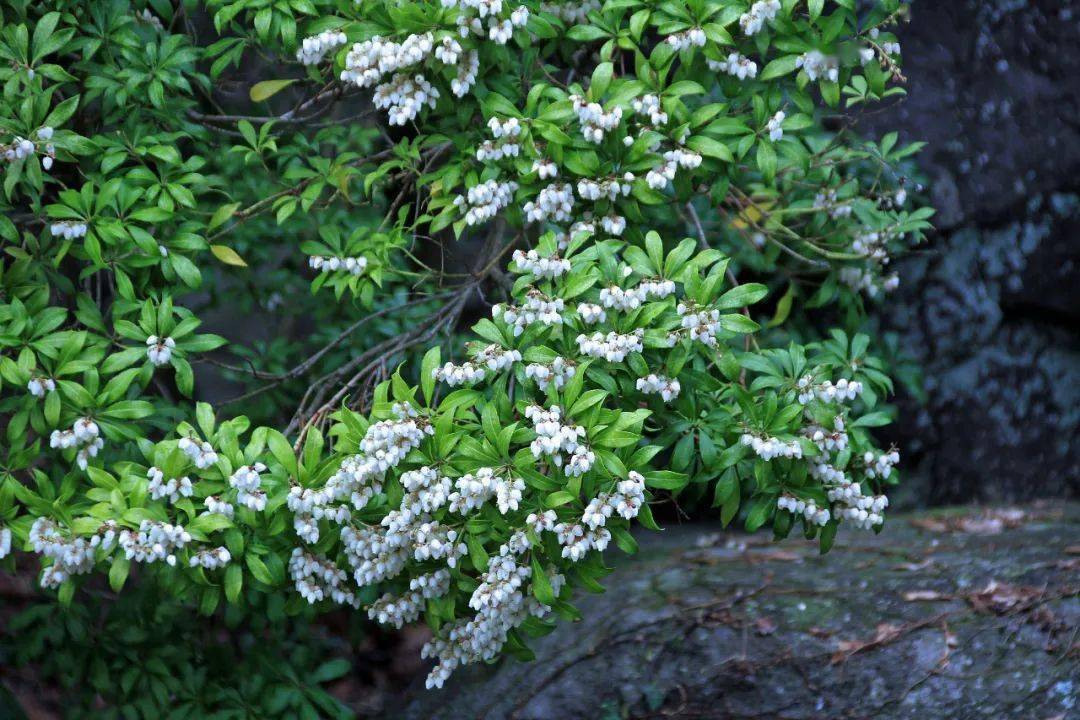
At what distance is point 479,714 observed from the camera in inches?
154

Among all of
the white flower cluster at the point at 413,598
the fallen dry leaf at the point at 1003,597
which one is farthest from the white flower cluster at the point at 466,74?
the fallen dry leaf at the point at 1003,597

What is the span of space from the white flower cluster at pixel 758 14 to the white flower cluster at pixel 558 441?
1.11 metres

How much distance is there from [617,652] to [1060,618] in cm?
139

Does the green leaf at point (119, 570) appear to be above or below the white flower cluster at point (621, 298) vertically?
below

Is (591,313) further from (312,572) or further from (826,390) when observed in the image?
(312,572)

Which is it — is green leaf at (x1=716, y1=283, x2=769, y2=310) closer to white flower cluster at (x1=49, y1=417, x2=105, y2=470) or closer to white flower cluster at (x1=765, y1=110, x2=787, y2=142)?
white flower cluster at (x1=765, y1=110, x2=787, y2=142)

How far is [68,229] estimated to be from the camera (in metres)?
3.02

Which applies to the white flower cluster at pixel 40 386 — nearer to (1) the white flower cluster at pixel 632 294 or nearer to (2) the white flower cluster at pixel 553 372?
(2) the white flower cluster at pixel 553 372

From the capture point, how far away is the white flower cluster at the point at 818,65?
9.62 ft

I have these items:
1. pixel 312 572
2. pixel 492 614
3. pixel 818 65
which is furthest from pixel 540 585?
pixel 818 65

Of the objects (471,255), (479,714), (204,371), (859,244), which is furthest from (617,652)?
(204,371)

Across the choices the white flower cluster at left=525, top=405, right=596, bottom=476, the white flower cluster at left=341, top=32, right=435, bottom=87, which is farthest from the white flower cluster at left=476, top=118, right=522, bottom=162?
the white flower cluster at left=525, top=405, right=596, bottom=476

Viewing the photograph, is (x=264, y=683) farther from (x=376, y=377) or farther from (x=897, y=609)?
(x=897, y=609)

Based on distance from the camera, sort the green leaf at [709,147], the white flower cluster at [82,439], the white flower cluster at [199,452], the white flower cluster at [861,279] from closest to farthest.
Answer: the white flower cluster at [199,452] < the white flower cluster at [82,439] < the green leaf at [709,147] < the white flower cluster at [861,279]
